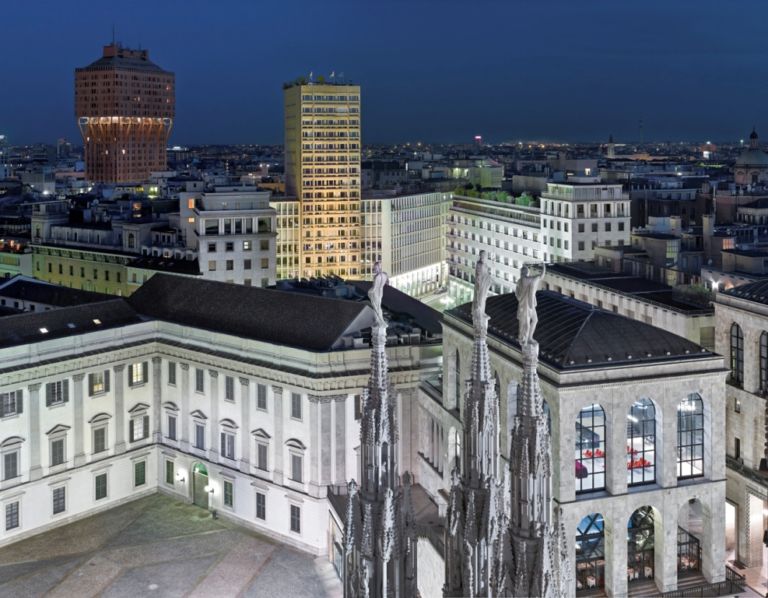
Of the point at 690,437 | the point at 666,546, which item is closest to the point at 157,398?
the point at 666,546

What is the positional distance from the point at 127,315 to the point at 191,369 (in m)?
10.5

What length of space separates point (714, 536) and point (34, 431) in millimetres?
59702

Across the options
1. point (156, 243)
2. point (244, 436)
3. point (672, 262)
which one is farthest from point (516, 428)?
point (156, 243)

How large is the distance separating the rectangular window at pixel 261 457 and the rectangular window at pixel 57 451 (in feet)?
60.1

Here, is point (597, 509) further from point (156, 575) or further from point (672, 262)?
Result: point (672, 262)

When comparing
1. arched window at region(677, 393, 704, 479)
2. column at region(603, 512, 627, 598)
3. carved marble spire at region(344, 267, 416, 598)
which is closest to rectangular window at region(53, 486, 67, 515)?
column at region(603, 512, 627, 598)

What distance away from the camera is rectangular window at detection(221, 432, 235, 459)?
104500mm

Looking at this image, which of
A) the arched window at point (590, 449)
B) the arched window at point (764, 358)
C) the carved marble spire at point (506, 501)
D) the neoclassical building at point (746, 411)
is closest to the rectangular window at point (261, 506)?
the arched window at point (590, 449)

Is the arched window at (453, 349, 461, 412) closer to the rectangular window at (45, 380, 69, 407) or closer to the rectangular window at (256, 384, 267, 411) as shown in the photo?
the rectangular window at (256, 384, 267, 411)

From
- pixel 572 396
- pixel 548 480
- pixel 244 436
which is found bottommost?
pixel 244 436

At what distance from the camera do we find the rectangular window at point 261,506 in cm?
10150

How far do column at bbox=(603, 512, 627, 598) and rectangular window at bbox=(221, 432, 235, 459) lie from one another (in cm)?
4107

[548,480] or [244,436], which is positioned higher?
[548,480]

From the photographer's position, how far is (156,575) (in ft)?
298
